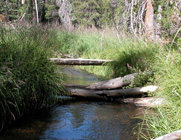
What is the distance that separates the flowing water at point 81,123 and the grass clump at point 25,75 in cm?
22

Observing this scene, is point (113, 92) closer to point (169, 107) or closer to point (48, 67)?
point (48, 67)

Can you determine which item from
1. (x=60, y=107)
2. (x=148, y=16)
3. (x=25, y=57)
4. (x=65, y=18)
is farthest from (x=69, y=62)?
(x=65, y=18)

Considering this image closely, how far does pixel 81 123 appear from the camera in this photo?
350 centimetres

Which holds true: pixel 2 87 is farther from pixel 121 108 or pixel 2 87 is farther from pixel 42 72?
pixel 121 108

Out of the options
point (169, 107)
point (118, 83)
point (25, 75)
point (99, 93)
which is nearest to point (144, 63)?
point (118, 83)

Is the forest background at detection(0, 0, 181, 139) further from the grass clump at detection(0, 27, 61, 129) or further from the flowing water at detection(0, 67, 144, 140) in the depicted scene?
the flowing water at detection(0, 67, 144, 140)

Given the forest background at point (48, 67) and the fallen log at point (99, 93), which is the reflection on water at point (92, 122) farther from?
the forest background at point (48, 67)

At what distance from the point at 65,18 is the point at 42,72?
21667mm

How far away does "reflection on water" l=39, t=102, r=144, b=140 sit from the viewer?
3.05 metres

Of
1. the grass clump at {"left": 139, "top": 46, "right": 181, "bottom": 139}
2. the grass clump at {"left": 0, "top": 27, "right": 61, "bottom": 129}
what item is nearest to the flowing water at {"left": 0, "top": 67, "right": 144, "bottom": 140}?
the grass clump at {"left": 0, "top": 27, "right": 61, "bottom": 129}

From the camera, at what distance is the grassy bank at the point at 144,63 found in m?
2.75

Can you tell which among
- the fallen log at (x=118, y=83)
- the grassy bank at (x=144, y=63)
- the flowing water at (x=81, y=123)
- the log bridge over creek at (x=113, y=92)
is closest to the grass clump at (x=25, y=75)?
the flowing water at (x=81, y=123)

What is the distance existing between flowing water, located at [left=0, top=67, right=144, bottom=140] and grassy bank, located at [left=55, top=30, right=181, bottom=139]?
34 centimetres

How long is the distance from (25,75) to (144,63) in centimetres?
296
